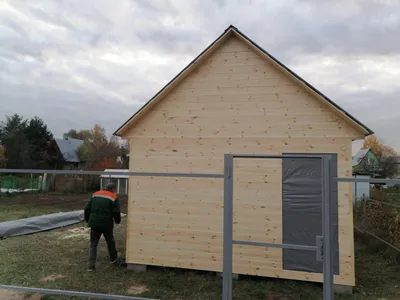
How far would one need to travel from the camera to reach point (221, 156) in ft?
21.2

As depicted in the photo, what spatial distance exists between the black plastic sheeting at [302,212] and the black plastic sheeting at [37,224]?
357 inches

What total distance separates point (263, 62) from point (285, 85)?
2.30 feet

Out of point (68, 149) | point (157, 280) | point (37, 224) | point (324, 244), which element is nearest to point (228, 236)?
point (324, 244)

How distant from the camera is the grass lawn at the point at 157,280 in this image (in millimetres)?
5543

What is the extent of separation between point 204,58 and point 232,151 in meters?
2.18

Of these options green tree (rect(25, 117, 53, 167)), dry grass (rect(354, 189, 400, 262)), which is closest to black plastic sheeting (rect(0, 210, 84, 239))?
dry grass (rect(354, 189, 400, 262))

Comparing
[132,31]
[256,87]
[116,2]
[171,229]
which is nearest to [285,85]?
[256,87]

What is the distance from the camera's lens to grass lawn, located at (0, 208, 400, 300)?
554 centimetres

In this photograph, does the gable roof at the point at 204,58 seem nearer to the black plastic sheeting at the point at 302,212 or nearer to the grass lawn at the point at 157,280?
the black plastic sheeting at the point at 302,212

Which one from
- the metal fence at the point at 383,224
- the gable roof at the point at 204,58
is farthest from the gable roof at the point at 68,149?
the metal fence at the point at 383,224

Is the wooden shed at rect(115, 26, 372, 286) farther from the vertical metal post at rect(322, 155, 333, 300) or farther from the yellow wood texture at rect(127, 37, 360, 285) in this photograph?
the vertical metal post at rect(322, 155, 333, 300)

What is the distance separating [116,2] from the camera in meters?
8.84

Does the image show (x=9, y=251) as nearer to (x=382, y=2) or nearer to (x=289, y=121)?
(x=289, y=121)

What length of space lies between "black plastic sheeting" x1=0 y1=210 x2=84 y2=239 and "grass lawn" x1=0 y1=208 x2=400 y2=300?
2.07 meters
